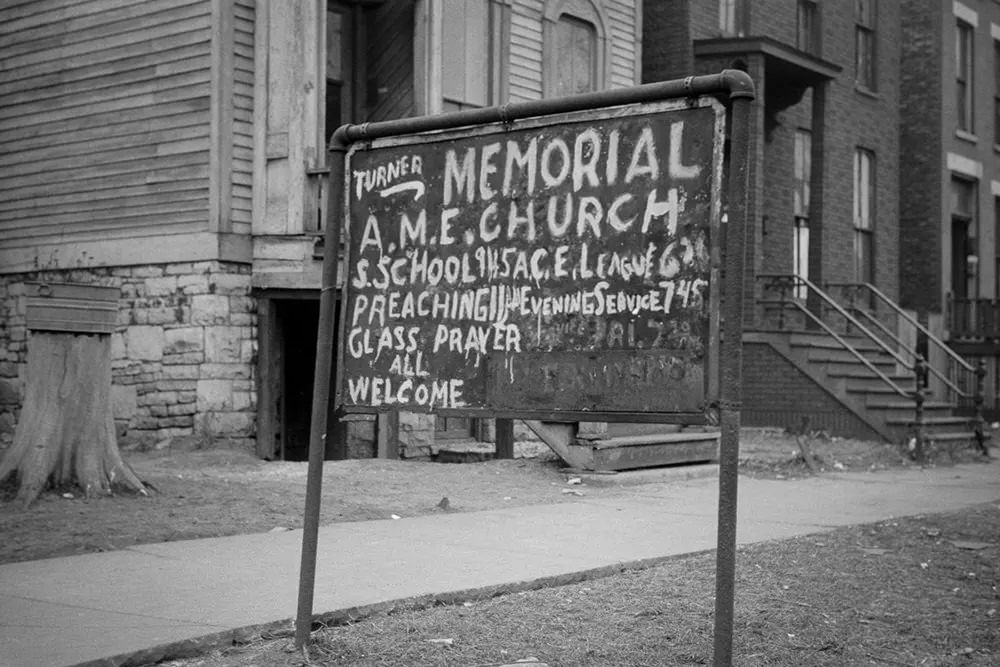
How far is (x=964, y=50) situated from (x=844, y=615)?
23969mm

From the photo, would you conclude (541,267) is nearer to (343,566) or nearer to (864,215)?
(343,566)

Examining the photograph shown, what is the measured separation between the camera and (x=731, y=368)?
4344mm

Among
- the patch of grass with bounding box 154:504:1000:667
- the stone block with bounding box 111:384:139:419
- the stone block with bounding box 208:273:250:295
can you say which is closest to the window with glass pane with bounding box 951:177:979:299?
the stone block with bounding box 208:273:250:295

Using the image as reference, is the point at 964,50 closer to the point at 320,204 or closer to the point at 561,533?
the point at 320,204

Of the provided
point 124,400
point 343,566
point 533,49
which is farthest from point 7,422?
point 343,566

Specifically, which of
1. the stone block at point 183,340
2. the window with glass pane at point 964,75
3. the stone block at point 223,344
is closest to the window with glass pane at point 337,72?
the stone block at point 223,344

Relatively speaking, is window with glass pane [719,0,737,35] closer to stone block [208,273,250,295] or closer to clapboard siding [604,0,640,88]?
clapboard siding [604,0,640,88]

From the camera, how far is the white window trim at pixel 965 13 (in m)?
26.5

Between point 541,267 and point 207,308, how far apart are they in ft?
30.8

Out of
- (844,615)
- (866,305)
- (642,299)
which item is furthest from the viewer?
(866,305)

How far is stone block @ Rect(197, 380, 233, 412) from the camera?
1363 cm

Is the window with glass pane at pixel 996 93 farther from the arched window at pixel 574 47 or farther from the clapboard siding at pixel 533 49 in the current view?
the arched window at pixel 574 47

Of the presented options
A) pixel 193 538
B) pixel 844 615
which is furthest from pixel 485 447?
pixel 844 615

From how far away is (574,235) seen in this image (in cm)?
488
